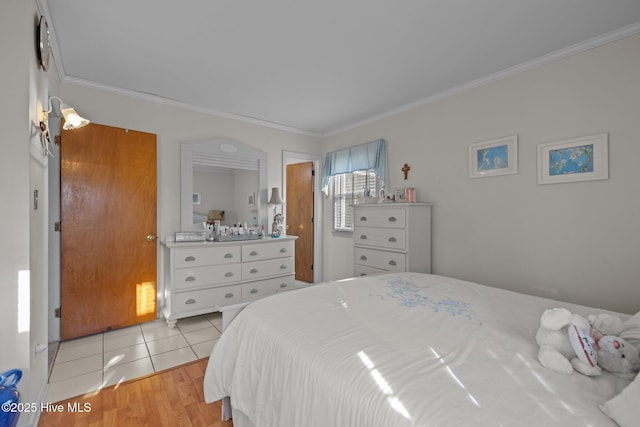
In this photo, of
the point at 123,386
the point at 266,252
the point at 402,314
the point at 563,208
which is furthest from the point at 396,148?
the point at 123,386

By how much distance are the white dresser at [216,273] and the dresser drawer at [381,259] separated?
1.00 m

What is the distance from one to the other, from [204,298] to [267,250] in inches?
35.3

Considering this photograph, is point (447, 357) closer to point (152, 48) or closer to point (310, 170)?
point (152, 48)

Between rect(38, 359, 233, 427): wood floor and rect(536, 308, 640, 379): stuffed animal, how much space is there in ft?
5.36

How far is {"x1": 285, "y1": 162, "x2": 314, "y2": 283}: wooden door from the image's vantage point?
486 centimetres

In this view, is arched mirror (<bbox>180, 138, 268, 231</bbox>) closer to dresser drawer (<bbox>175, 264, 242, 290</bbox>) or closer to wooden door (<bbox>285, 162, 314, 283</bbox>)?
dresser drawer (<bbox>175, 264, 242, 290</bbox>)

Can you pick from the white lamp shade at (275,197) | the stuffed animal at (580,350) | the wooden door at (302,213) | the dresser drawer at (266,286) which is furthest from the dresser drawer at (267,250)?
the stuffed animal at (580,350)

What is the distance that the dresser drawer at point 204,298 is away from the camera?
302cm

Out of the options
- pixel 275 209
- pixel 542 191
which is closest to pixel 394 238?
pixel 542 191

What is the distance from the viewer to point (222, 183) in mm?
3736

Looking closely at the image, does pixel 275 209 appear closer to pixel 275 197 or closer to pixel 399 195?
pixel 275 197

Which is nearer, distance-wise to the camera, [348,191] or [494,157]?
[494,157]

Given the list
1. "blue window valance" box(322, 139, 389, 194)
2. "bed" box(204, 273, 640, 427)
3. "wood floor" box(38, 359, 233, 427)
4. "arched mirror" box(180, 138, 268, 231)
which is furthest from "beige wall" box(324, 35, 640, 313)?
"wood floor" box(38, 359, 233, 427)

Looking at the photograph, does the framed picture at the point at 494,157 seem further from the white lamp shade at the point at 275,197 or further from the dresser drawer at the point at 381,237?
the white lamp shade at the point at 275,197
